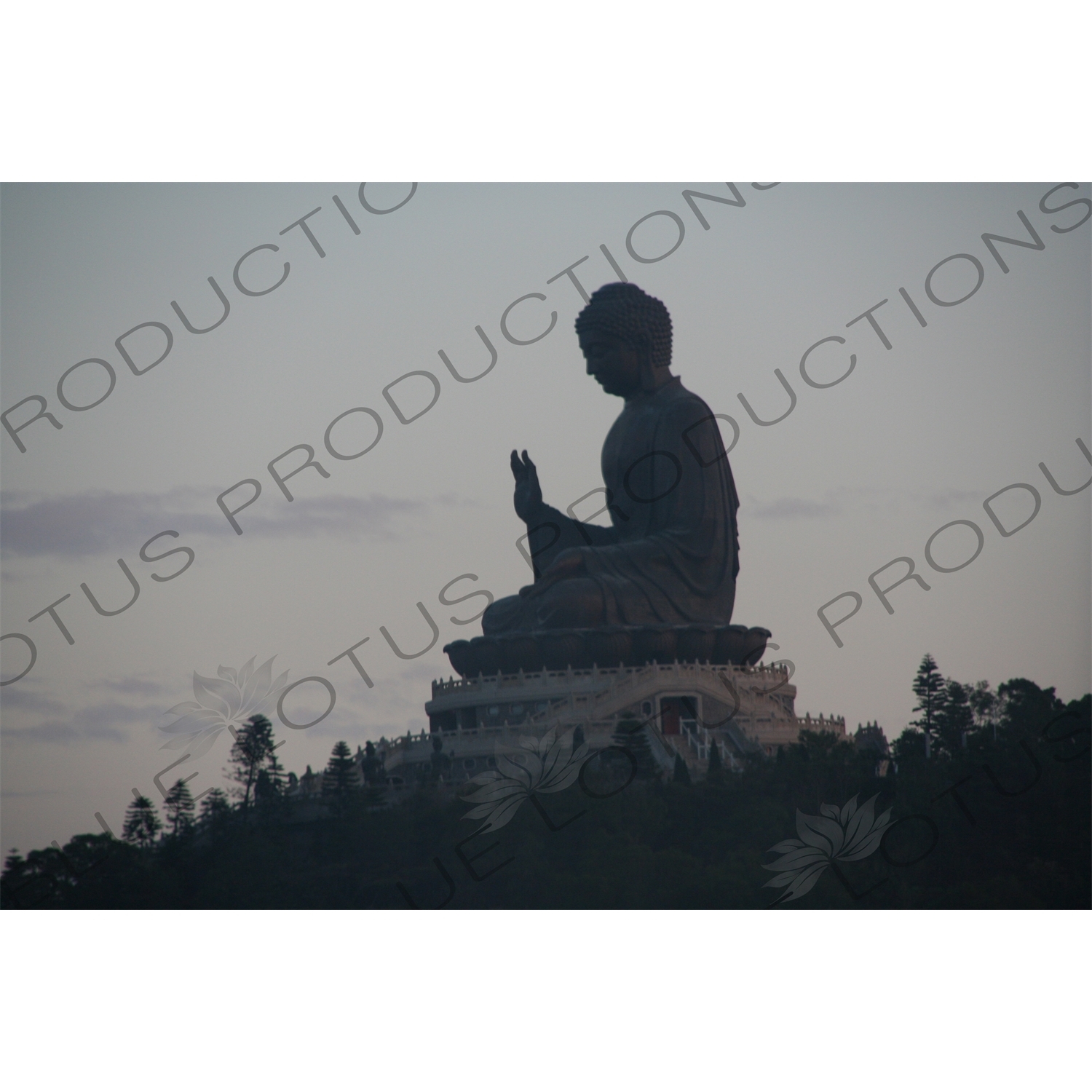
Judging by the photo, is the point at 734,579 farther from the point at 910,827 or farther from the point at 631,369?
the point at 910,827

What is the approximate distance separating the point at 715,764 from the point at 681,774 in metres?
0.27

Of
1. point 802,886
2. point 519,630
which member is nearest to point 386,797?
point 519,630

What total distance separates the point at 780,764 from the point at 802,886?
47.9 inches

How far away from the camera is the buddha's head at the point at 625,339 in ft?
56.3

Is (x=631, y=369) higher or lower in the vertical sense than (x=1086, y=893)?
higher

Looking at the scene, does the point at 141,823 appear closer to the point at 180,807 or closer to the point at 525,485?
the point at 180,807

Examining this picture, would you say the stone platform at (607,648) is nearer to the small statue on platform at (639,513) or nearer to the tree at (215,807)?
the small statue on platform at (639,513)

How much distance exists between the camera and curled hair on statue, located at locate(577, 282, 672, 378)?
56.3 ft

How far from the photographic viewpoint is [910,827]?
45.5 feet

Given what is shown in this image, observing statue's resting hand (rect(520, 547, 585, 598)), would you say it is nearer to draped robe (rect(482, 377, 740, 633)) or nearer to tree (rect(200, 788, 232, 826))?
draped robe (rect(482, 377, 740, 633))

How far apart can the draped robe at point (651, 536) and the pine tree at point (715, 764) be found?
1.85 metres

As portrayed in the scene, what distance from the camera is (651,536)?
1708cm

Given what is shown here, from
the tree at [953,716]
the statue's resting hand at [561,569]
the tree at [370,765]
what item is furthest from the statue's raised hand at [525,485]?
the tree at [953,716]

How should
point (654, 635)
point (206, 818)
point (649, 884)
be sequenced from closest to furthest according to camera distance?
point (649, 884) → point (206, 818) → point (654, 635)
